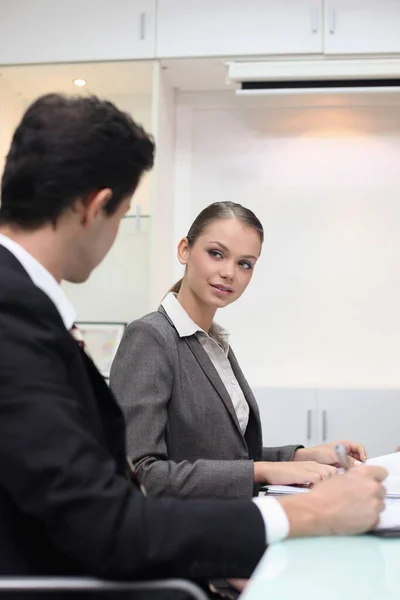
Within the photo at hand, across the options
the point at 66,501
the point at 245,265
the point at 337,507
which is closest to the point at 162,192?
the point at 245,265

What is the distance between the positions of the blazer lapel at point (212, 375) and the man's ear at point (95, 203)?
2.39 feet

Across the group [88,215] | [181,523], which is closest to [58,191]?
[88,215]

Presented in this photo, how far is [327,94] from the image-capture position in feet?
10.2

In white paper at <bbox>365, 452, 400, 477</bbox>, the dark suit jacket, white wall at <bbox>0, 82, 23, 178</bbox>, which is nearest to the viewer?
the dark suit jacket

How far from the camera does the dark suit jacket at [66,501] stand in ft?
2.57

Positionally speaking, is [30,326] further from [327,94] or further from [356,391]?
[327,94]

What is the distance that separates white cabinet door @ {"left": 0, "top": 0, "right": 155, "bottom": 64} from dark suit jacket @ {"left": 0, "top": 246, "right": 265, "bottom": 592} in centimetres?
246

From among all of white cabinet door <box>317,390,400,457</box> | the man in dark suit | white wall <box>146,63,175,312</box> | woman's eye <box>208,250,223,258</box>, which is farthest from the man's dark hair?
white cabinet door <box>317,390,400,457</box>

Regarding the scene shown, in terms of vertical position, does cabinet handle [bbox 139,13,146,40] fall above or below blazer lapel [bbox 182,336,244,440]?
above

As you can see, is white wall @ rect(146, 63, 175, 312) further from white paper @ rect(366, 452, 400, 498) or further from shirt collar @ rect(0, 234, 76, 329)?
shirt collar @ rect(0, 234, 76, 329)

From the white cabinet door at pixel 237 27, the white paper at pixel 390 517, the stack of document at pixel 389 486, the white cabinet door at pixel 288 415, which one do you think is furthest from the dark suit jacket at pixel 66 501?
the white cabinet door at pixel 237 27

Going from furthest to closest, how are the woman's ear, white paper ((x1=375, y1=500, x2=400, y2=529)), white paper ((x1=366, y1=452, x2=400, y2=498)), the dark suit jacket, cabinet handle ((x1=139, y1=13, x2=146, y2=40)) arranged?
cabinet handle ((x1=139, y1=13, x2=146, y2=40))
the woman's ear
white paper ((x1=366, y1=452, x2=400, y2=498))
white paper ((x1=375, y1=500, x2=400, y2=529))
the dark suit jacket

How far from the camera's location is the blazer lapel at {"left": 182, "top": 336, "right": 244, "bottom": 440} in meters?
1.62

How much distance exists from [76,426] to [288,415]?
2.33 m
